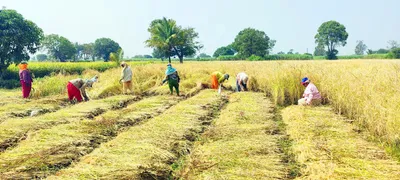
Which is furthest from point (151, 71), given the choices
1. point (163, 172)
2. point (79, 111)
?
point (163, 172)

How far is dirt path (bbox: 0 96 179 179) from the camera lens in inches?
137

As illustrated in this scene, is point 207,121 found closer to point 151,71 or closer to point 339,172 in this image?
point 339,172

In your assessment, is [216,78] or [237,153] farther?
[216,78]

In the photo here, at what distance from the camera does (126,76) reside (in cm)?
1017

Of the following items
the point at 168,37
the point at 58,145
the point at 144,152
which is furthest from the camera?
the point at 168,37

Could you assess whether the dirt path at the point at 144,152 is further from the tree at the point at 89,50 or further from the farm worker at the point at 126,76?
the tree at the point at 89,50

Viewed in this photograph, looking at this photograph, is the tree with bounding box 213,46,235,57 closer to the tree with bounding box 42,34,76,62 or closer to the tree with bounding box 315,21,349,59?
the tree with bounding box 315,21,349,59

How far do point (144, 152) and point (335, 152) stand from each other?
2.10 meters

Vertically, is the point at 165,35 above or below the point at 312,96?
above

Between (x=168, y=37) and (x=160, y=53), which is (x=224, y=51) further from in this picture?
(x=168, y=37)

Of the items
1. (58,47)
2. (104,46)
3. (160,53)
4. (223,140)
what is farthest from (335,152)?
(104,46)

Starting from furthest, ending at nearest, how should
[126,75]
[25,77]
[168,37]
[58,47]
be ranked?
[58,47] → [168,37] → [126,75] → [25,77]

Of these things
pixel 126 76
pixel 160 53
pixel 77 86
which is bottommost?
pixel 77 86

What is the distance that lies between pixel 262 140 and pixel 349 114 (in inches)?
90.3
